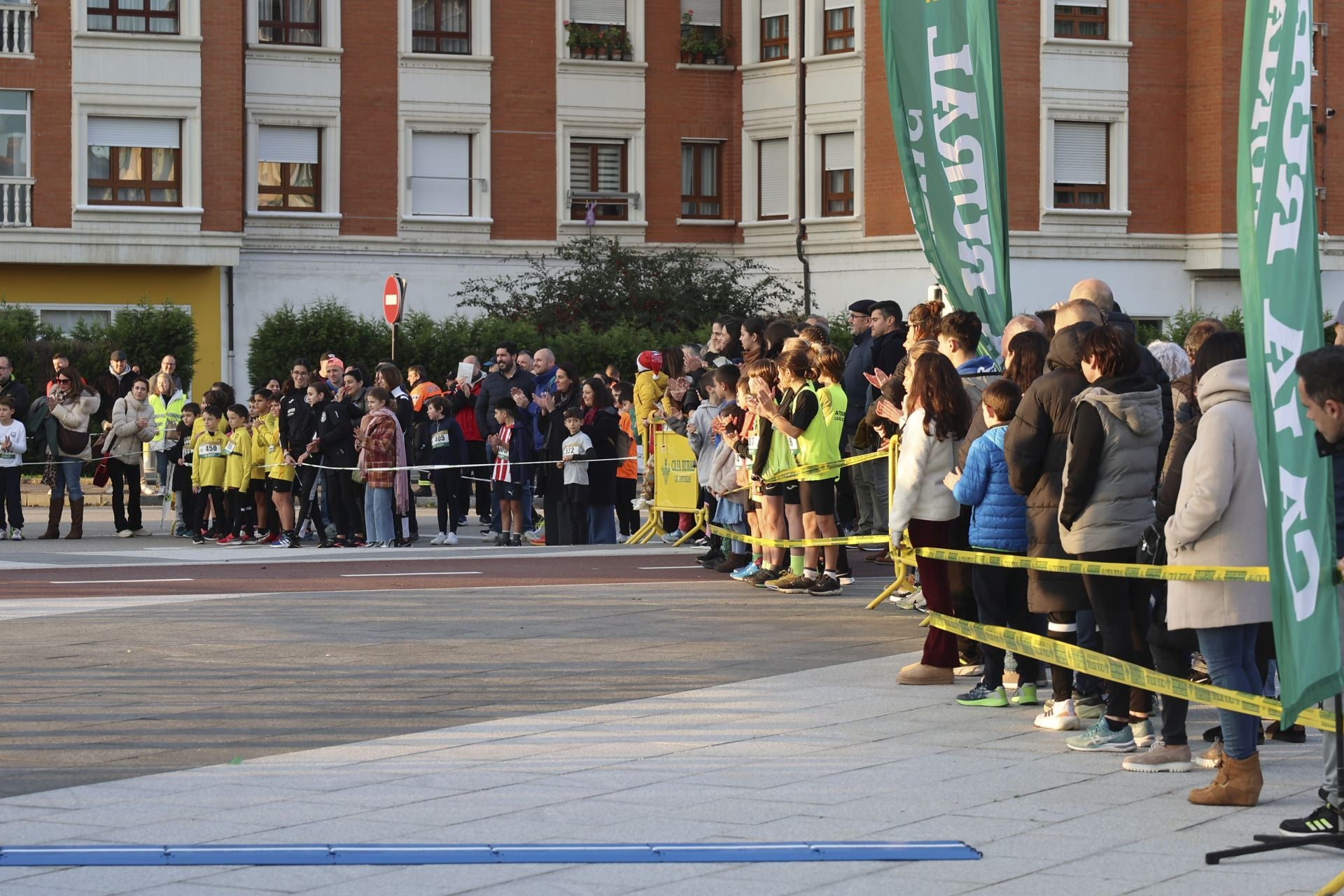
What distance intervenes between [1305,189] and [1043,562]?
10.2 feet

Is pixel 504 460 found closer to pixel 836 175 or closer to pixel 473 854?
pixel 473 854

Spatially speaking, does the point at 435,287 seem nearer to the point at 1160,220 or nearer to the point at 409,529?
the point at 1160,220

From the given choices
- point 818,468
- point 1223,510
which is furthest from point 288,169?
point 1223,510

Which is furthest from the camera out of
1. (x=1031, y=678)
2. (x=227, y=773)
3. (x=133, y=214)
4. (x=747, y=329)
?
(x=133, y=214)

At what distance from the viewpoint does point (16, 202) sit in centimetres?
3788

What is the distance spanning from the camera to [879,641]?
12.4 meters

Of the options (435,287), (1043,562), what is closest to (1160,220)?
(435,287)

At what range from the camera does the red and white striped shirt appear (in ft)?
69.8

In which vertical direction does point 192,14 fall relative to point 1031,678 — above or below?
above

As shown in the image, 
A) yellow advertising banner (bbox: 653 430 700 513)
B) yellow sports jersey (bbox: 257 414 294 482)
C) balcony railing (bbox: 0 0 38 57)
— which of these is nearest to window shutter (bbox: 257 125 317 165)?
balcony railing (bbox: 0 0 38 57)

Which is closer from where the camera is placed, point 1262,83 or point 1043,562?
point 1262,83

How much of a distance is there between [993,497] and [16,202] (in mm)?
31804

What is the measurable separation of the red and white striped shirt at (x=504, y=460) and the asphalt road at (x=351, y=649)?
130 inches

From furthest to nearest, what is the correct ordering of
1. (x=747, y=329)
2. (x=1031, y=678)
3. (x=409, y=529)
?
1. (x=409, y=529)
2. (x=747, y=329)
3. (x=1031, y=678)
